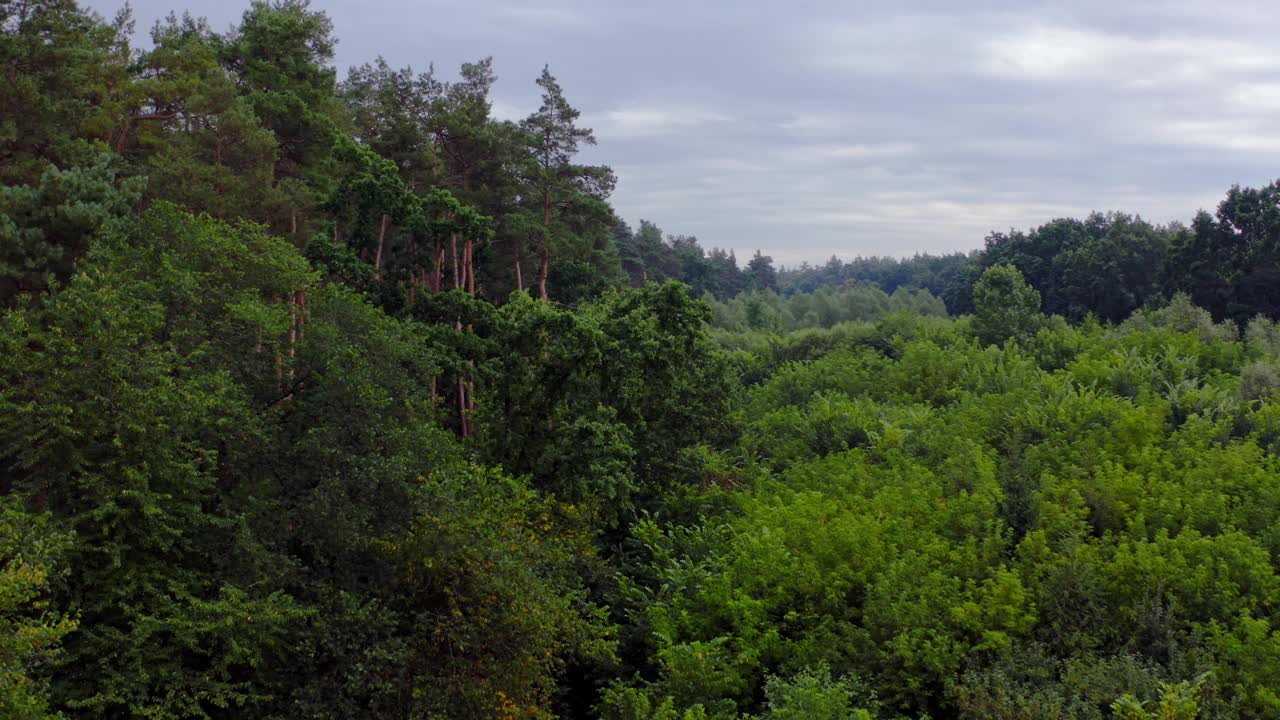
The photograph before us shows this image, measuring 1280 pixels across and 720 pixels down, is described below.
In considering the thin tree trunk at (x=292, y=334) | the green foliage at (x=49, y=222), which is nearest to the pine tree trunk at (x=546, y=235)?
the thin tree trunk at (x=292, y=334)

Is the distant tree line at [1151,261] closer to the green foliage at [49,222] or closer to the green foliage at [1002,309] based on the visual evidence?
the green foliage at [1002,309]

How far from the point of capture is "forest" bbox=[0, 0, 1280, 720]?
1366 cm

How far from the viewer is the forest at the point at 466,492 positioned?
13664 millimetres

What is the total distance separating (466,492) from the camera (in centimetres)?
1734

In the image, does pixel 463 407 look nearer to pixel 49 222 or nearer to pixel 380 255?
pixel 380 255

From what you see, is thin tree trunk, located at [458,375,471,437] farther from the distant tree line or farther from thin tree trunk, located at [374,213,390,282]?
the distant tree line

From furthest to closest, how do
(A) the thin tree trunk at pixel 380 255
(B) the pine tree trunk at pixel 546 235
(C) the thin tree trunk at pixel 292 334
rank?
(B) the pine tree trunk at pixel 546 235
(A) the thin tree trunk at pixel 380 255
(C) the thin tree trunk at pixel 292 334

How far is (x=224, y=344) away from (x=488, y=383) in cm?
645

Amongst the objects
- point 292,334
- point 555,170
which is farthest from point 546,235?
point 292,334

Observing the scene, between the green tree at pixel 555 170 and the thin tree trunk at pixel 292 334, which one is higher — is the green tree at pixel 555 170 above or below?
above

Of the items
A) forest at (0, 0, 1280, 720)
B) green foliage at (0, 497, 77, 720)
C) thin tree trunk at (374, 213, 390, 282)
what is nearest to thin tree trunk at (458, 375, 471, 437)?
forest at (0, 0, 1280, 720)

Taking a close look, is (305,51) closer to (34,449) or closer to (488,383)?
(488,383)

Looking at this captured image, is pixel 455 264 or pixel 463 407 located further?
pixel 455 264

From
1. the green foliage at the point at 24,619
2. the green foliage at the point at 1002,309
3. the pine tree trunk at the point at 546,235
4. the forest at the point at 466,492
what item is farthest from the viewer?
the green foliage at the point at 1002,309
